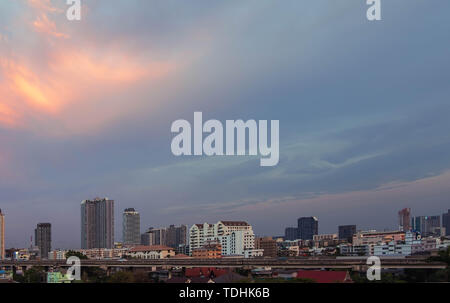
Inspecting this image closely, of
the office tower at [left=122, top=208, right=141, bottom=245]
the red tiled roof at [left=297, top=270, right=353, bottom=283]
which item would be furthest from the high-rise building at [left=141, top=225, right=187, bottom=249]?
the red tiled roof at [left=297, top=270, right=353, bottom=283]

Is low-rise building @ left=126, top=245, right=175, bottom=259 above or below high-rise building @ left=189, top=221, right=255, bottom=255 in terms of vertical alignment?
below

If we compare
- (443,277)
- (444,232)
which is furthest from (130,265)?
(444,232)

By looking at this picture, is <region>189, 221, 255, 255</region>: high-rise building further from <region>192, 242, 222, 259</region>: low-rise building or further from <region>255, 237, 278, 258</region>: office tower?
<region>192, 242, 222, 259</region>: low-rise building

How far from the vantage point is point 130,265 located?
27156mm

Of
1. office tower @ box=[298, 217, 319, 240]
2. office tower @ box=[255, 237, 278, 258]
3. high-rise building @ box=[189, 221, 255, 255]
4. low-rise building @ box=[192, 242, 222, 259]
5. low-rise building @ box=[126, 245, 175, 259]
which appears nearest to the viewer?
low-rise building @ box=[192, 242, 222, 259]

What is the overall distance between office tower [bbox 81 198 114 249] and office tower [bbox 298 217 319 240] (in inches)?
1116

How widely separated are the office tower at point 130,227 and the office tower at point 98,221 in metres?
1.81

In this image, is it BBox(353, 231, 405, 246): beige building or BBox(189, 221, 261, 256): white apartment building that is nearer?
BBox(189, 221, 261, 256): white apartment building

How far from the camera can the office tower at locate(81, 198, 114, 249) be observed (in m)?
67.6

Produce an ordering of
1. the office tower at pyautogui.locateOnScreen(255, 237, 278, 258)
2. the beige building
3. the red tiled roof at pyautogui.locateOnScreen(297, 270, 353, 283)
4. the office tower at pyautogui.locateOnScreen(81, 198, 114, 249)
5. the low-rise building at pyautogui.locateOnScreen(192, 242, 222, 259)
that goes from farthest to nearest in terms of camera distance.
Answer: the office tower at pyautogui.locateOnScreen(81, 198, 114, 249) → the beige building → the office tower at pyautogui.locateOnScreen(255, 237, 278, 258) → the low-rise building at pyautogui.locateOnScreen(192, 242, 222, 259) → the red tiled roof at pyautogui.locateOnScreen(297, 270, 353, 283)

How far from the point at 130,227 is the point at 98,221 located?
434 cm

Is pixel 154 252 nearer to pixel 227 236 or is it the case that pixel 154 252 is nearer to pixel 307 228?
pixel 227 236
